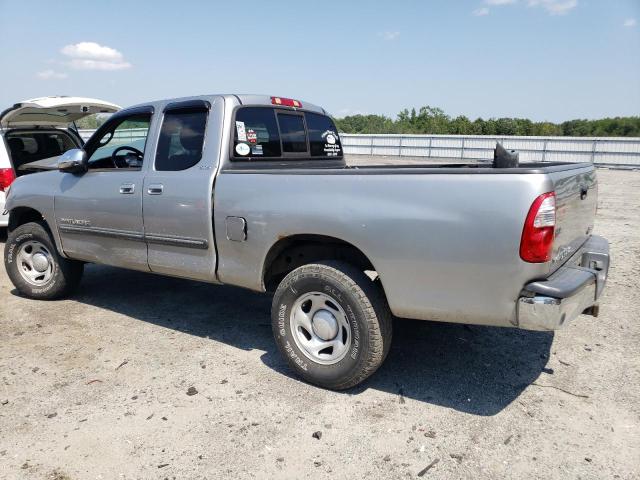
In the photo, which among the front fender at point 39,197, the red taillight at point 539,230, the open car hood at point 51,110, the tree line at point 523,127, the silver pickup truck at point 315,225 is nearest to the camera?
the red taillight at point 539,230

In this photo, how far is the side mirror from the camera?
4414 mm

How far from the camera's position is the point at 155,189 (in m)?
3.93

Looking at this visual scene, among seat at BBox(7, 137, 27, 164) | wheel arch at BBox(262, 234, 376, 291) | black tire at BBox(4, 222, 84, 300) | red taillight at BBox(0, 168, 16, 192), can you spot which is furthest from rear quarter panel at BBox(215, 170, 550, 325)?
seat at BBox(7, 137, 27, 164)

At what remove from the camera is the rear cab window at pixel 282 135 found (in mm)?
3865

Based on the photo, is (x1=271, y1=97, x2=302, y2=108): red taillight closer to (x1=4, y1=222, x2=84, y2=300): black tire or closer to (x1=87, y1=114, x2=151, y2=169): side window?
(x1=87, y1=114, x2=151, y2=169): side window

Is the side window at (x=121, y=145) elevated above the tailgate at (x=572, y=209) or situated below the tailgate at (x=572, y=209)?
above

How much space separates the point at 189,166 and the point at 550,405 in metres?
3.02

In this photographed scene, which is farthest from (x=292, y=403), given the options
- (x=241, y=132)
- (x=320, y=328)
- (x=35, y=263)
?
(x=35, y=263)

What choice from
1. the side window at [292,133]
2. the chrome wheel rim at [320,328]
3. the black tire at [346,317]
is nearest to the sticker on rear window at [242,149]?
the side window at [292,133]

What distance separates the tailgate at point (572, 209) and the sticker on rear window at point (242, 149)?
2234mm

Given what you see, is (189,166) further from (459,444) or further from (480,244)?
(459,444)

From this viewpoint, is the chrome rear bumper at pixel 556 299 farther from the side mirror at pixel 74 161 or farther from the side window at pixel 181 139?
the side mirror at pixel 74 161

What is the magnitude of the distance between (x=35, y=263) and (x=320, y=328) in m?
3.52

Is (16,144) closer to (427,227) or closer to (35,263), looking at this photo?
(35,263)
